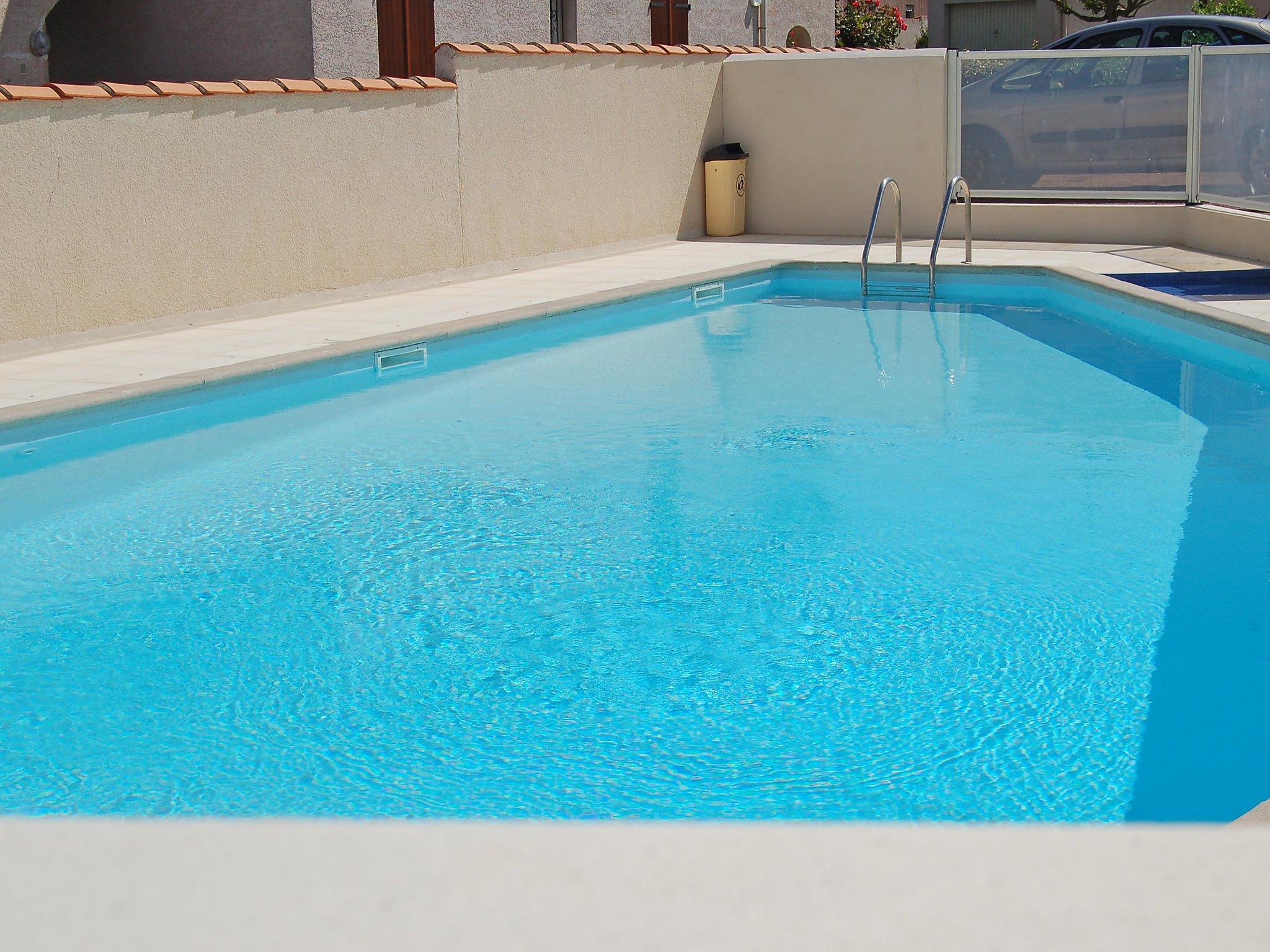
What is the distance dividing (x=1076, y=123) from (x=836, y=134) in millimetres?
2254

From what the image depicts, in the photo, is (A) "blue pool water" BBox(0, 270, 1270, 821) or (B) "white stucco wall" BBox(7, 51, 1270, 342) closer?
(A) "blue pool water" BBox(0, 270, 1270, 821)

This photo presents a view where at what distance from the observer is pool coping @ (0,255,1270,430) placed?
6.82 metres

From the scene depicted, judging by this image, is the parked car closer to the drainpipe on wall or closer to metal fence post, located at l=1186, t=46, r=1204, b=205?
metal fence post, located at l=1186, t=46, r=1204, b=205

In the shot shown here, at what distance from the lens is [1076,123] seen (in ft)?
42.9

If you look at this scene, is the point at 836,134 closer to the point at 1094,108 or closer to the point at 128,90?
the point at 1094,108

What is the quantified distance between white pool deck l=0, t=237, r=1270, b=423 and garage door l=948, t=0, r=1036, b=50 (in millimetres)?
22837

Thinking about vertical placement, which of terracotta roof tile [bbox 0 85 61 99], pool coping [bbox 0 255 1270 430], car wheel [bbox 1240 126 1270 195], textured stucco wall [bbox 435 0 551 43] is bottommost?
pool coping [bbox 0 255 1270 430]

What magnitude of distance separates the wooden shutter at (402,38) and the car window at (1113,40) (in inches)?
259

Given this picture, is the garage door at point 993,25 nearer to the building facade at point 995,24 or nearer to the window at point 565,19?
the building facade at point 995,24

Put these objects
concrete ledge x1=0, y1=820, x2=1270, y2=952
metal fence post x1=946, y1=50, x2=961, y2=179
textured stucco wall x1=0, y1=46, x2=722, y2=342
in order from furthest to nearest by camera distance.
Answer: metal fence post x1=946, y1=50, x2=961, y2=179 < textured stucco wall x1=0, y1=46, x2=722, y2=342 < concrete ledge x1=0, y1=820, x2=1270, y2=952

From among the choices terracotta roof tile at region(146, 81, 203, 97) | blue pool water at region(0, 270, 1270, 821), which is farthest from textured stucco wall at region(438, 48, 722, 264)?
blue pool water at region(0, 270, 1270, 821)

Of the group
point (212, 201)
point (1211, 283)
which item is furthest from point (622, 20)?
point (212, 201)

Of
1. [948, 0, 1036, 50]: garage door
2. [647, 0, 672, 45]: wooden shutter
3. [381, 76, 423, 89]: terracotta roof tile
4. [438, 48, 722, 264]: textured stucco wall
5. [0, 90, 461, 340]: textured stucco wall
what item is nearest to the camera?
[0, 90, 461, 340]: textured stucco wall

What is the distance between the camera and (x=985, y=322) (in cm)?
1016
